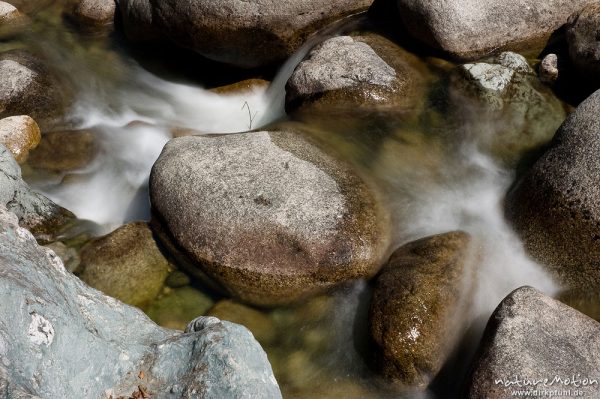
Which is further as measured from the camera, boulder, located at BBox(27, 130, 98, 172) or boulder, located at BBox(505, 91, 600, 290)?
boulder, located at BBox(27, 130, 98, 172)

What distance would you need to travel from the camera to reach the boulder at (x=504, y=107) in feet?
21.1

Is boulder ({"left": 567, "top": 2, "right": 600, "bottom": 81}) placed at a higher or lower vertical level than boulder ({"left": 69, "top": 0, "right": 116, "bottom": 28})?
higher

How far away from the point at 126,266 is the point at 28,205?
117cm

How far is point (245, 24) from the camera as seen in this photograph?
793 centimetres

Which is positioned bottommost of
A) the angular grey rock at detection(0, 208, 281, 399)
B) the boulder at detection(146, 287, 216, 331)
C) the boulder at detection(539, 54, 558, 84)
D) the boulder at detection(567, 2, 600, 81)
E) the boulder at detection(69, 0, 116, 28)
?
the boulder at detection(146, 287, 216, 331)

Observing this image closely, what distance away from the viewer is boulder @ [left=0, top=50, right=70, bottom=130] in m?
7.95

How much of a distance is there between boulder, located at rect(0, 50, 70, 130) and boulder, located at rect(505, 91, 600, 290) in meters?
6.05

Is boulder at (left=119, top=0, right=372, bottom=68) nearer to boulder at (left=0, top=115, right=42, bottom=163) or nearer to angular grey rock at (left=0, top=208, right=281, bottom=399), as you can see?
boulder at (left=0, top=115, right=42, bottom=163)

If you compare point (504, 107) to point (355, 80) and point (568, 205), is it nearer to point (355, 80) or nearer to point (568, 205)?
point (355, 80)

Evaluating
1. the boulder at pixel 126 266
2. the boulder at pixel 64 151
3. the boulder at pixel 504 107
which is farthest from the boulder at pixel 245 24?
the boulder at pixel 126 266

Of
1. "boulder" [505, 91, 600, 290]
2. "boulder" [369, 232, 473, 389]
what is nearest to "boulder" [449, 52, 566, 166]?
"boulder" [505, 91, 600, 290]

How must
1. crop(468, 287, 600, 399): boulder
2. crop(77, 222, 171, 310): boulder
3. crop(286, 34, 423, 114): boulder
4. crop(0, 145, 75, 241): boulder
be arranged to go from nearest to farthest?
crop(468, 287, 600, 399): boulder
crop(0, 145, 75, 241): boulder
crop(77, 222, 171, 310): boulder
crop(286, 34, 423, 114): boulder

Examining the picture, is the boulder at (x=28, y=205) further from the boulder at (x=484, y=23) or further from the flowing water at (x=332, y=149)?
the boulder at (x=484, y=23)

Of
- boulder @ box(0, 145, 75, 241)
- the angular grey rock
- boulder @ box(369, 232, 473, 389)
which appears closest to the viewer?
the angular grey rock
